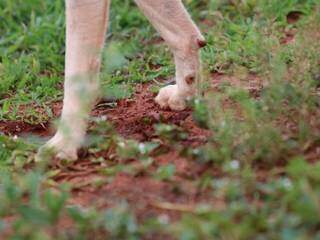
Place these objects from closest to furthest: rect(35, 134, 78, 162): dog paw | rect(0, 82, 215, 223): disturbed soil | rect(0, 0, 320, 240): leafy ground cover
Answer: rect(0, 0, 320, 240): leafy ground cover, rect(0, 82, 215, 223): disturbed soil, rect(35, 134, 78, 162): dog paw

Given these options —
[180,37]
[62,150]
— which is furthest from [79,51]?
[180,37]

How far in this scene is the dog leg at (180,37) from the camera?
3.03m

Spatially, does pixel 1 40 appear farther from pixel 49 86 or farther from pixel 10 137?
pixel 10 137

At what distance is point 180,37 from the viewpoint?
306 centimetres

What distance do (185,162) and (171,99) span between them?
79 centimetres

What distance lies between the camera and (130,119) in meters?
3.12

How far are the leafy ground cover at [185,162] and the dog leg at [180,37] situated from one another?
0.07m

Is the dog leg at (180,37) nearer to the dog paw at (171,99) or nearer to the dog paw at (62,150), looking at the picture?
the dog paw at (171,99)

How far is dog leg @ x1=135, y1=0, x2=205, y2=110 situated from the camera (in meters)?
3.03

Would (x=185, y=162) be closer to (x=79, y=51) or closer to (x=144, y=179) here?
(x=144, y=179)

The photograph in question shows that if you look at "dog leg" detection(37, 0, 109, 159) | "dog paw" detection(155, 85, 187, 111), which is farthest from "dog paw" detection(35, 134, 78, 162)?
"dog paw" detection(155, 85, 187, 111)

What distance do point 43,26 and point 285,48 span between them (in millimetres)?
1650

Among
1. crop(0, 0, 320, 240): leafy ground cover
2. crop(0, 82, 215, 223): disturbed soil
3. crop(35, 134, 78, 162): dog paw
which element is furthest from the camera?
crop(35, 134, 78, 162): dog paw

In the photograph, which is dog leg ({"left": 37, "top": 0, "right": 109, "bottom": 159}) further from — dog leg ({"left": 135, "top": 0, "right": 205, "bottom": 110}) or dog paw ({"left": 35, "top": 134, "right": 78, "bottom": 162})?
dog leg ({"left": 135, "top": 0, "right": 205, "bottom": 110})
